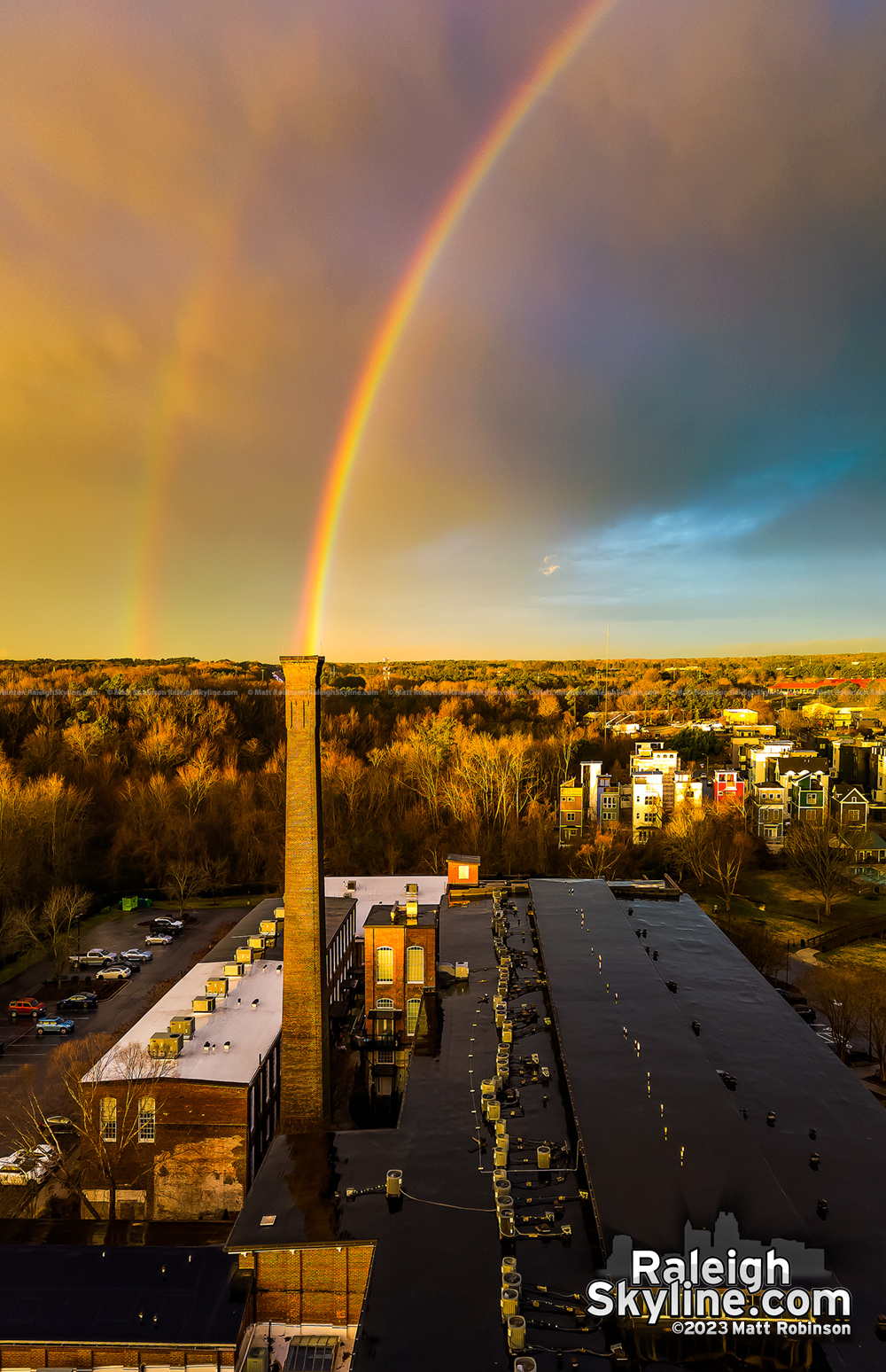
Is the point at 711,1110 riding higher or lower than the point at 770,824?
higher

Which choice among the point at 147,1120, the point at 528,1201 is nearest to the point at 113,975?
the point at 147,1120

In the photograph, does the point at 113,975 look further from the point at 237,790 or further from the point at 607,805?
the point at 607,805

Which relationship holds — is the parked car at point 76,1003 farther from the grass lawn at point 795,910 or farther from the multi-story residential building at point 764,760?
the multi-story residential building at point 764,760

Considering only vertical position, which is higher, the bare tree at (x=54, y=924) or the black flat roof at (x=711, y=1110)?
the black flat roof at (x=711, y=1110)

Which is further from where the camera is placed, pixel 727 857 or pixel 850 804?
pixel 850 804

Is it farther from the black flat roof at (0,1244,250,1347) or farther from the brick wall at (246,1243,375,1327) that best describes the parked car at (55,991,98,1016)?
the brick wall at (246,1243,375,1327)

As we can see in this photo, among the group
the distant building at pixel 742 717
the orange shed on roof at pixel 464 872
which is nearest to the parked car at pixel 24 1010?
the orange shed on roof at pixel 464 872
